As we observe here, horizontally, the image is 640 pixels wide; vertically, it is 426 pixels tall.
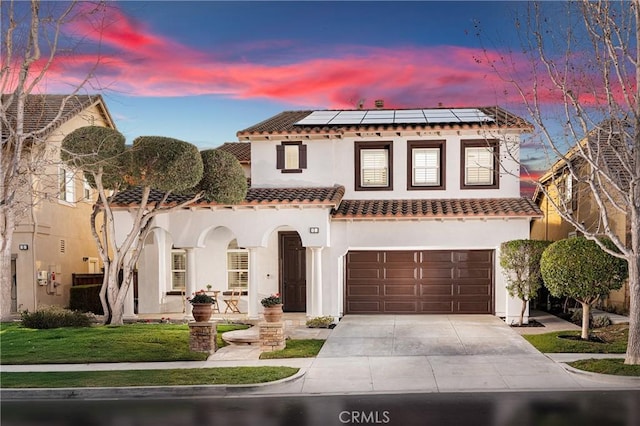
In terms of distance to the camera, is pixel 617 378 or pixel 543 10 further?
Result: pixel 543 10

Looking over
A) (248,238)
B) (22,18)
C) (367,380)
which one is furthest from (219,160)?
(367,380)

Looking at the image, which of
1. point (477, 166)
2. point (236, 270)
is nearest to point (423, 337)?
point (477, 166)

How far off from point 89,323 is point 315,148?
8.94m

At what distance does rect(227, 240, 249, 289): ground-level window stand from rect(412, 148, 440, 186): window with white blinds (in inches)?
253

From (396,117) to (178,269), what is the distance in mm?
9425

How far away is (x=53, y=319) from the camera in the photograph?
17719 millimetres

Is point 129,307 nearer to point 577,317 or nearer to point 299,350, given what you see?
point 299,350

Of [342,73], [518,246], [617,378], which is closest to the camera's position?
[617,378]

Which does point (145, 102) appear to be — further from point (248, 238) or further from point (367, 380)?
point (367, 380)

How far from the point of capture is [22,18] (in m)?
12.2

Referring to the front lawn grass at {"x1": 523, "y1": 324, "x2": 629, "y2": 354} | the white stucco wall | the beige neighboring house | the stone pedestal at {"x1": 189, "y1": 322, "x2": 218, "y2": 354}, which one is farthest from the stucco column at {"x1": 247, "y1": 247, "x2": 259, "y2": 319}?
the front lawn grass at {"x1": 523, "y1": 324, "x2": 629, "y2": 354}

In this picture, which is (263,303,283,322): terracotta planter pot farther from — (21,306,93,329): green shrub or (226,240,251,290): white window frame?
(226,240,251,290): white window frame

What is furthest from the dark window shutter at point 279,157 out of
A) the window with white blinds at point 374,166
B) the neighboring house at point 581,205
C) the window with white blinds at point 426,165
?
the neighboring house at point 581,205

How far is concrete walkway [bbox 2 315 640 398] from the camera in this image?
11703 millimetres
